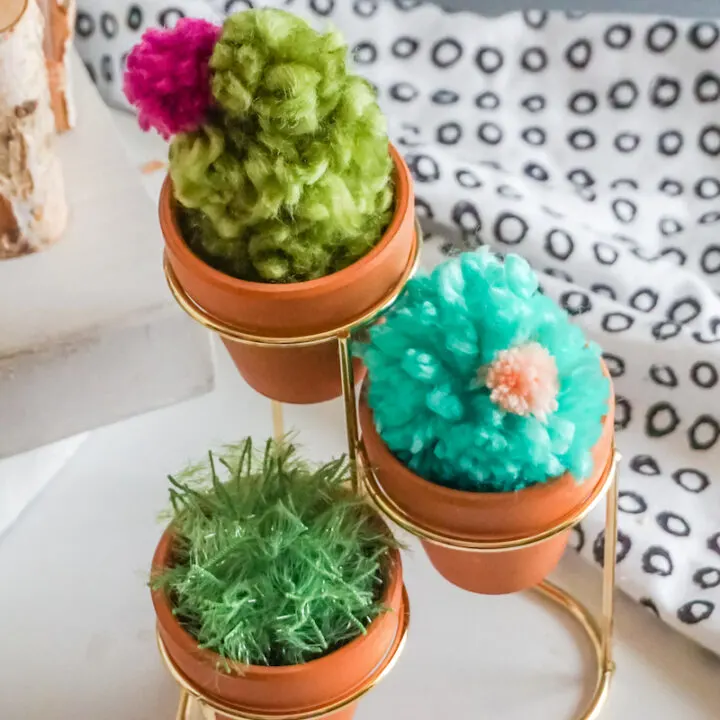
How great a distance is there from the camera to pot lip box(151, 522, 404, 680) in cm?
45

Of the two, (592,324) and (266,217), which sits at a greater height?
(266,217)

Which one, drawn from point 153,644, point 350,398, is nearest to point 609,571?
point 350,398

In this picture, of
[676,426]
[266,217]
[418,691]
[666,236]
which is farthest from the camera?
[666,236]

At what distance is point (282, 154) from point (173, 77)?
6 centimetres

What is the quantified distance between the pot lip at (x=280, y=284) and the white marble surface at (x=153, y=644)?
0.89 ft

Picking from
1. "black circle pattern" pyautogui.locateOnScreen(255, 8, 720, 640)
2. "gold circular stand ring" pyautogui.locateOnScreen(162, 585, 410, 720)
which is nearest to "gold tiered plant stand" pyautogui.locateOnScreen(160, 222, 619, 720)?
"gold circular stand ring" pyautogui.locateOnScreen(162, 585, 410, 720)

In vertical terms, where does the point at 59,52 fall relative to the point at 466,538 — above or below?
above

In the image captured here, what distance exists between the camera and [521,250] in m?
0.87

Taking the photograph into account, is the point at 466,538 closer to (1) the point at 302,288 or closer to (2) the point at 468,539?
(2) the point at 468,539

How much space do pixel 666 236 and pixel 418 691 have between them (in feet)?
1.72

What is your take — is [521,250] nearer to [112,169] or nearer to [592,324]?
[592,324]

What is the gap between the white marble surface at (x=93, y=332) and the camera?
2.13ft

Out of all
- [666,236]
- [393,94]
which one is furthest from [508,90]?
[666,236]

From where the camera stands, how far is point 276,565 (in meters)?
0.47
